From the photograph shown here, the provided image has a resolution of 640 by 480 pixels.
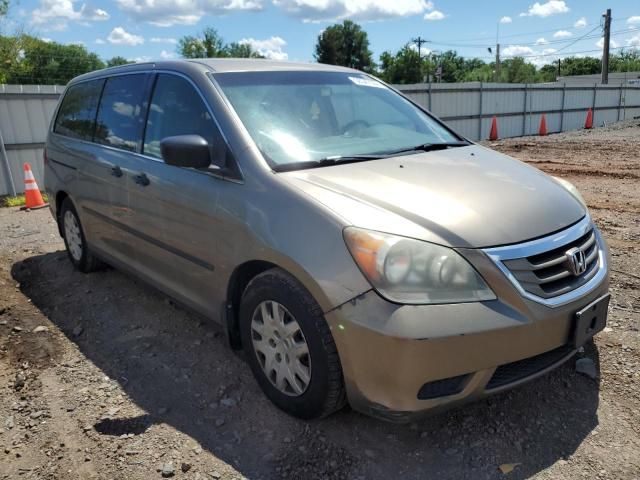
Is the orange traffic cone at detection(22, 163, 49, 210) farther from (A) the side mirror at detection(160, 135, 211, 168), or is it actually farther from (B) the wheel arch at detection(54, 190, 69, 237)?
(A) the side mirror at detection(160, 135, 211, 168)

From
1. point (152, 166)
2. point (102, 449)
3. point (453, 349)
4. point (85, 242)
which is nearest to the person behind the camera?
point (453, 349)

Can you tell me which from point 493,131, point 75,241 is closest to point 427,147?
point 75,241

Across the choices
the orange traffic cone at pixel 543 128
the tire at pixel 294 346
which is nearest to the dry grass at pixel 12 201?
the tire at pixel 294 346

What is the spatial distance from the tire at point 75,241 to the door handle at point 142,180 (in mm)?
1502

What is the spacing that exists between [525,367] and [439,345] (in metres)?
0.53

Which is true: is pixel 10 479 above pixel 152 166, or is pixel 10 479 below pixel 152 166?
below

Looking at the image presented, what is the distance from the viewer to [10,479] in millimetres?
2459

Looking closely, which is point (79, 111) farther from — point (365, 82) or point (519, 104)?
point (519, 104)

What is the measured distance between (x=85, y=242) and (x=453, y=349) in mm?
3735

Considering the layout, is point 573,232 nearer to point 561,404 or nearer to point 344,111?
point 561,404

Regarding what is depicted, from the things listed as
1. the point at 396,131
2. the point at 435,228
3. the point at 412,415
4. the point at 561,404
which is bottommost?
the point at 561,404

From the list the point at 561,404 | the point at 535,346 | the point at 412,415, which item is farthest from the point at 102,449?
the point at 561,404

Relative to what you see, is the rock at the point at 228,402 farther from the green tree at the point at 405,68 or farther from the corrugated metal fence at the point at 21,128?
the green tree at the point at 405,68

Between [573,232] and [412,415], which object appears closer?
[412,415]
